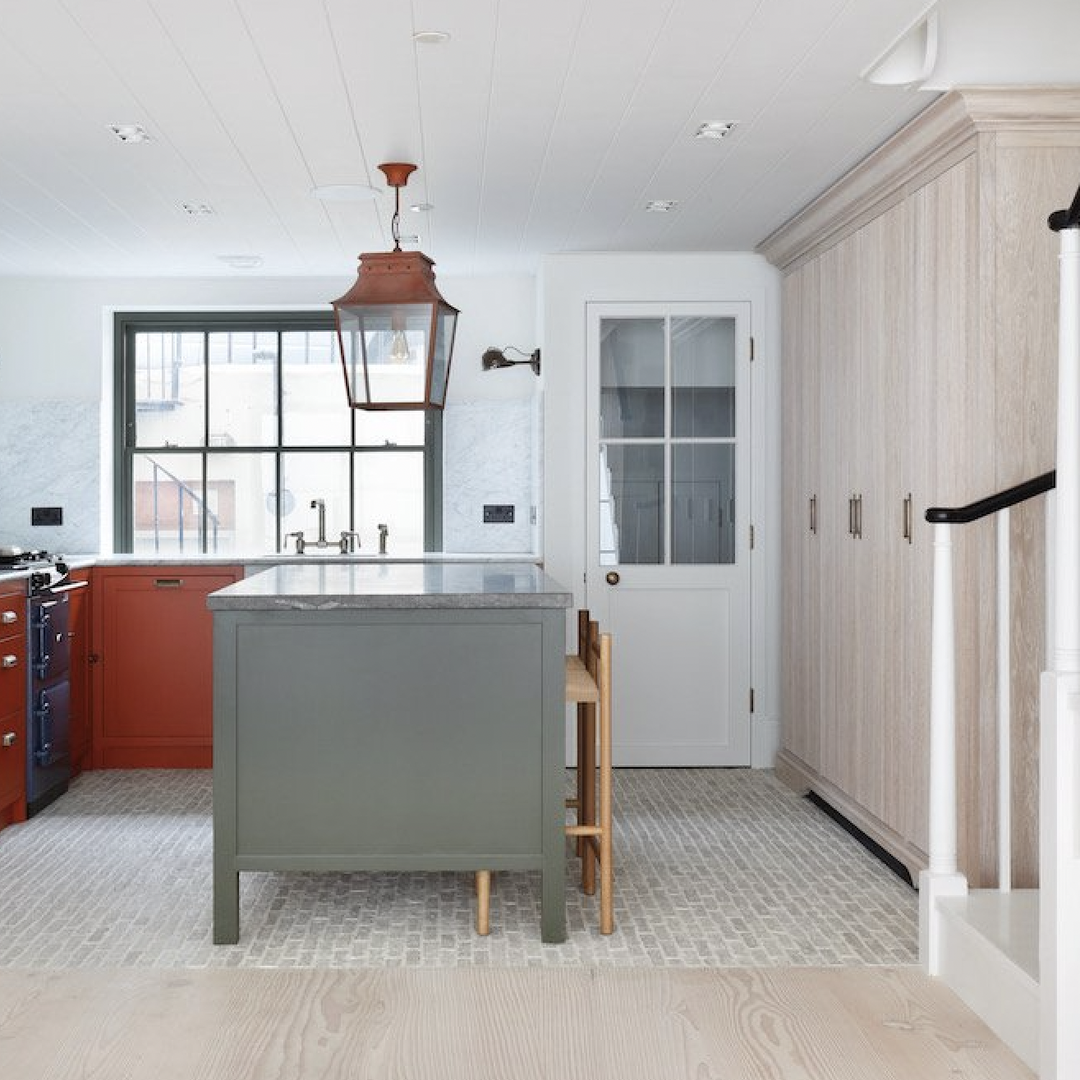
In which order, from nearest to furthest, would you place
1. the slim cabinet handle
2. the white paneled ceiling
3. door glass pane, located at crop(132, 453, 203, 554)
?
the white paneled ceiling < the slim cabinet handle < door glass pane, located at crop(132, 453, 203, 554)

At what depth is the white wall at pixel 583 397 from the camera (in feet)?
18.6

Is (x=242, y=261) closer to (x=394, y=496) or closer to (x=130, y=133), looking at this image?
(x=394, y=496)

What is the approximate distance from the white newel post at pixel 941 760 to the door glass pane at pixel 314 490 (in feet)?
12.5

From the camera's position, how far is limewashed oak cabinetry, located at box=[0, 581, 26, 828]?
183 inches

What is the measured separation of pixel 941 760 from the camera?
321 cm

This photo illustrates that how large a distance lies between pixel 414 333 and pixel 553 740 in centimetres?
137

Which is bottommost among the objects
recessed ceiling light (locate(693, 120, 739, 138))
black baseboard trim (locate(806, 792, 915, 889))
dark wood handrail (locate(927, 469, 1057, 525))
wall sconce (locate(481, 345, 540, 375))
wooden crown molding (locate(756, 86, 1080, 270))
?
black baseboard trim (locate(806, 792, 915, 889))

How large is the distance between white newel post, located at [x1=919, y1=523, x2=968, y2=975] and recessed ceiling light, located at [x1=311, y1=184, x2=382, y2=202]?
238cm

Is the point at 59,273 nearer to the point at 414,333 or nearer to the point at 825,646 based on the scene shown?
the point at 414,333

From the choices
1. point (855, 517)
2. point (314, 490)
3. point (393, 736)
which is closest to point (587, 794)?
point (393, 736)

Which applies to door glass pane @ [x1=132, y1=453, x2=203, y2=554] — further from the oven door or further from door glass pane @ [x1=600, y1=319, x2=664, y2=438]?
door glass pane @ [x1=600, y1=319, x2=664, y2=438]

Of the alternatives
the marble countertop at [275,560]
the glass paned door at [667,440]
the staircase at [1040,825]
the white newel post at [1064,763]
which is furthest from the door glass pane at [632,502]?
the white newel post at [1064,763]

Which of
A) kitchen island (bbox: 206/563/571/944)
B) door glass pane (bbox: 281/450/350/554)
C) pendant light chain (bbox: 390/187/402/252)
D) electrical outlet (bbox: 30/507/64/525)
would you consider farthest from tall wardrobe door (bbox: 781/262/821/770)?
electrical outlet (bbox: 30/507/64/525)

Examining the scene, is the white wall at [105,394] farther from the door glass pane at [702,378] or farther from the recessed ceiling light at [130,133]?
the recessed ceiling light at [130,133]
